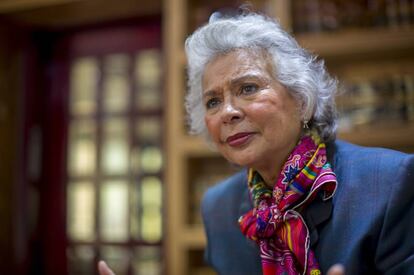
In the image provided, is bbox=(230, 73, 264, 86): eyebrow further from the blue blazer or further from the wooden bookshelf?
the wooden bookshelf

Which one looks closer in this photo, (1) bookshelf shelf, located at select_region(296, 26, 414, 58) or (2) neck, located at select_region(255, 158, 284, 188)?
(2) neck, located at select_region(255, 158, 284, 188)

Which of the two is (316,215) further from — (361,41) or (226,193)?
(361,41)

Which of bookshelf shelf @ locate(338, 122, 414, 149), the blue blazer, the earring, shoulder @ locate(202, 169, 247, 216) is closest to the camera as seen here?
the blue blazer

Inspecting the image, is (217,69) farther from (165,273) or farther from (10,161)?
(10,161)

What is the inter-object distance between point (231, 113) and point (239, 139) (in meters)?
0.07

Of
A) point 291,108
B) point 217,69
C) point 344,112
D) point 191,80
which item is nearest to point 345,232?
point 291,108

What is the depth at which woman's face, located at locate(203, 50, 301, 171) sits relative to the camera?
3.97 feet

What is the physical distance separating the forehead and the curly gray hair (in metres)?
0.01

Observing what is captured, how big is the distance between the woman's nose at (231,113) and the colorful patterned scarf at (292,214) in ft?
0.56

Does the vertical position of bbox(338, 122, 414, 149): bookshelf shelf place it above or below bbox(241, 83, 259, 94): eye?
below

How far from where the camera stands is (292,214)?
1.16 m

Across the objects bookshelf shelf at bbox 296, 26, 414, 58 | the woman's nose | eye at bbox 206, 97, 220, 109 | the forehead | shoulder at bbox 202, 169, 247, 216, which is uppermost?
bookshelf shelf at bbox 296, 26, 414, 58

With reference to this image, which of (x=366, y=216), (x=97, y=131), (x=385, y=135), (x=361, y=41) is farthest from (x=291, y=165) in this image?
(x=97, y=131)

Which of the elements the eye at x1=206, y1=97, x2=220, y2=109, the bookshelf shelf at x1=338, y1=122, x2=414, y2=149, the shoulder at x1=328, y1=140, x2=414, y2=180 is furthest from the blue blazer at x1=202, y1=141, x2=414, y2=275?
the bookshelf shelf at x1=338, y1=122, x2=414, y2=149
